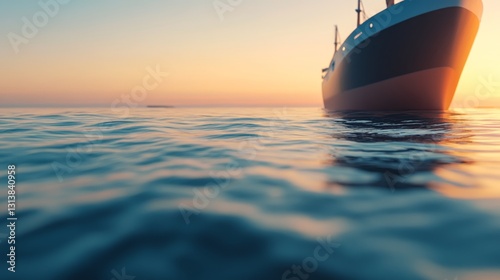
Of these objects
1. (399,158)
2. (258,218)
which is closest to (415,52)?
(399,158)

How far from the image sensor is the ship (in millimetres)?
16203

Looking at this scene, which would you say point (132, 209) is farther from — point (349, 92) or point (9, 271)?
point (349, 92)

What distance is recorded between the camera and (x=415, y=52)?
671 inches

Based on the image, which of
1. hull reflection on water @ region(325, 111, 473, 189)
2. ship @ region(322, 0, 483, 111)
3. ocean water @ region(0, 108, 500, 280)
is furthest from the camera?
ship @ region(322, 0, 483, 111)

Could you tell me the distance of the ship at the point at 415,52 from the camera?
1620cm

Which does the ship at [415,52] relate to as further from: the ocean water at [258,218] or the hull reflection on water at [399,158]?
the ocean water at [258,218]

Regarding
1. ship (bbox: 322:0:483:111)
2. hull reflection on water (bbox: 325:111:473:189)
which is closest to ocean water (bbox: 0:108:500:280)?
hull reflection on water (bbox: 325:111:473:189)

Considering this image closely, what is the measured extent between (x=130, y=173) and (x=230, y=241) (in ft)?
8.43

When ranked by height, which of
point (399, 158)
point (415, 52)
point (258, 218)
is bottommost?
point (399, 158)

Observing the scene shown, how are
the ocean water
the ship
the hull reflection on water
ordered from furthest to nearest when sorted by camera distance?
the ship
the hull reflection on water
the ocean water

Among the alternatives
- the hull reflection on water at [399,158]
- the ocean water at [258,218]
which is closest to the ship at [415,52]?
the hull reflection on water at [399,158]

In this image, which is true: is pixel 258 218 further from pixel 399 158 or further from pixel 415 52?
pixel 415 52

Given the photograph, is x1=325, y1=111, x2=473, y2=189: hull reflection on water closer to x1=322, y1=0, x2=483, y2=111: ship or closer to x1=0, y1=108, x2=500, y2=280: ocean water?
x1=0, y1=108, x2=500, y2=280: ocean water

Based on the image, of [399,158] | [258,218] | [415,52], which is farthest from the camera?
[415,52]
